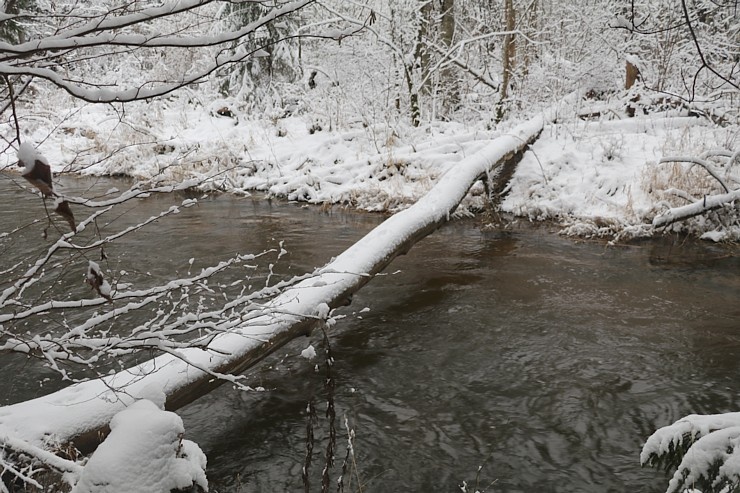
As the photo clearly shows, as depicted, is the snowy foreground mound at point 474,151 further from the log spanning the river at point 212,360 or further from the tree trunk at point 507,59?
the log spanning the river at point 212,360

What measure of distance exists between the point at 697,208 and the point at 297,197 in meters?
6.82

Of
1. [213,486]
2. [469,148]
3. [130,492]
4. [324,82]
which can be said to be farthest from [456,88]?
[130,492]

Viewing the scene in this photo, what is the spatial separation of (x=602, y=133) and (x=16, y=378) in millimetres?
9769

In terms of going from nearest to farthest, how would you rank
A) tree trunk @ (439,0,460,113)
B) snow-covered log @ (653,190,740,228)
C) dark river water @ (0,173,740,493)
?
dark river water @ (0,173,740,493), snow-covered log @ (653,190,740,228), tree trunk @ (439,0,460,113)

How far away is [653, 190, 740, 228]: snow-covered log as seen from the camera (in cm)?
698

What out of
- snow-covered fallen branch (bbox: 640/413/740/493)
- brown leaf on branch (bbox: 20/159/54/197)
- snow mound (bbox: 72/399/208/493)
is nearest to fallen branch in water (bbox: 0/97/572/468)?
snow mound (bbox: 72/399/208/493)

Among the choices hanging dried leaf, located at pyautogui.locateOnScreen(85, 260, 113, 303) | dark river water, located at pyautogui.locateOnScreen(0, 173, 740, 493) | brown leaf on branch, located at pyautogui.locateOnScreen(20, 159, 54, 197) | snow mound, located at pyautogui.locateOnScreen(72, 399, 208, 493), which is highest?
brown leaf on branch, located at pyautogui.locateOnScreen(20, 159, 54, 197)

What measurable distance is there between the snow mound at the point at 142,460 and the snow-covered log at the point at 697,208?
706 cm

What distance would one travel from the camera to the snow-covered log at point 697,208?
6977 mm

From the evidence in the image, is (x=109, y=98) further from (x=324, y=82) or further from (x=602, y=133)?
(x=324, y=82)

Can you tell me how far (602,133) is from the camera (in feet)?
34.1

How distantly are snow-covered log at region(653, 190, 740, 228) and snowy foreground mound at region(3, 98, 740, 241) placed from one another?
28 cm

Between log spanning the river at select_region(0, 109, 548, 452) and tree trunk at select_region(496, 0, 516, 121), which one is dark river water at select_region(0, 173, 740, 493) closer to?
log spanning the river at select_region(0, 109, 548, 452)

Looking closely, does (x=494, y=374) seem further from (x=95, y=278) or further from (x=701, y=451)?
(x=95, y=278)
